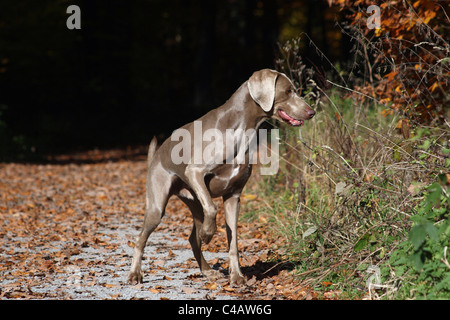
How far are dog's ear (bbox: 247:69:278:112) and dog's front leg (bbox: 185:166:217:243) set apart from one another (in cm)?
85

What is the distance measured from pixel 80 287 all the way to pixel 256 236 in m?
2.67

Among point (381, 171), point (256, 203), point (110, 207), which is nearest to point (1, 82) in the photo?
point (110, 207)

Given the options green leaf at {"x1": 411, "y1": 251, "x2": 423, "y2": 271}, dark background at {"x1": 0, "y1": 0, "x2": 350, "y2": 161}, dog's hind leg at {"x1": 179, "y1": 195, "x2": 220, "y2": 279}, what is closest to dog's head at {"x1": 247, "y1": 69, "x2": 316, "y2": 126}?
dog's hind leg at {"x1": 179, "y1": 195, "x2": 220, "y2": 279}

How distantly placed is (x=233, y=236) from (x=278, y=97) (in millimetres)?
1396

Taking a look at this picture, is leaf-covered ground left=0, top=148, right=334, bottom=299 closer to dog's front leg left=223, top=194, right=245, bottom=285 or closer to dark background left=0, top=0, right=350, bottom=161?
dog's front leg left=223, top=194, right=245, bottom=285

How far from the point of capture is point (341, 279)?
521 cm

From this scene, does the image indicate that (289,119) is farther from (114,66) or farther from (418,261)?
(114,66)

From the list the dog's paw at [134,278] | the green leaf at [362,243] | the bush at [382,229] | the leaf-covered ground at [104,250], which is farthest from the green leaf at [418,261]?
Result: the dog's paw at [134,278]

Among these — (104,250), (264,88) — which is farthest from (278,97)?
(104,250)

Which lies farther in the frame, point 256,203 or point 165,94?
point 165,94

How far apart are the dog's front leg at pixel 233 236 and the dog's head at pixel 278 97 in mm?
951

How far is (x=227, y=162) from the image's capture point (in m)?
5.54
